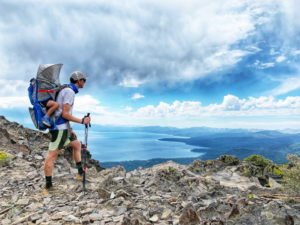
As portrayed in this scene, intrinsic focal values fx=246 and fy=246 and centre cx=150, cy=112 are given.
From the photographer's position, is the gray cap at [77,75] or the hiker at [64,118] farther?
the gray cap at [77,75]

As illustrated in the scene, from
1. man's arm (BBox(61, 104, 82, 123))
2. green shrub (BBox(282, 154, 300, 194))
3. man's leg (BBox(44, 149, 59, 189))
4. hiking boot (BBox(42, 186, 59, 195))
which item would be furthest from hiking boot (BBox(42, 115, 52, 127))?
green shrub (BBox(282, 154, 300, 194))

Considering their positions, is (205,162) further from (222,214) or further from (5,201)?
(5,201)

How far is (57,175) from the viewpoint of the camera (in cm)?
1098

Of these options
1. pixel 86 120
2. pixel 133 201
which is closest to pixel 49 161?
pixel 86 120

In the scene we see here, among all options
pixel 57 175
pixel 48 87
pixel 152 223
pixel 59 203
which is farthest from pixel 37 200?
pixel 152 223

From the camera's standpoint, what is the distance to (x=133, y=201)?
783 cm

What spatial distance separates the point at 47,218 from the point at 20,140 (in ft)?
44.8

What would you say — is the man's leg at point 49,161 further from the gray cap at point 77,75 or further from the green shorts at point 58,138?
the gray cap at point 77,75

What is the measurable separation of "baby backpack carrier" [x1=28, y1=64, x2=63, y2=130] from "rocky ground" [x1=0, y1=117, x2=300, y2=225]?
272 centimetres

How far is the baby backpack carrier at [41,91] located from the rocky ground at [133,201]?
2719mm

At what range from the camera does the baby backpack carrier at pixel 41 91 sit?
8219 mm

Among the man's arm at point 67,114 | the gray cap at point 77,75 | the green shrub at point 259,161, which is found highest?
the gray cap at point 77,75

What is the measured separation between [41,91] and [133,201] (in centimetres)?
472

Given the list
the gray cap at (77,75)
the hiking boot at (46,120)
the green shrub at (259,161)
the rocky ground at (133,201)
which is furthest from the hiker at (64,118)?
the green shrub at (259,161)
